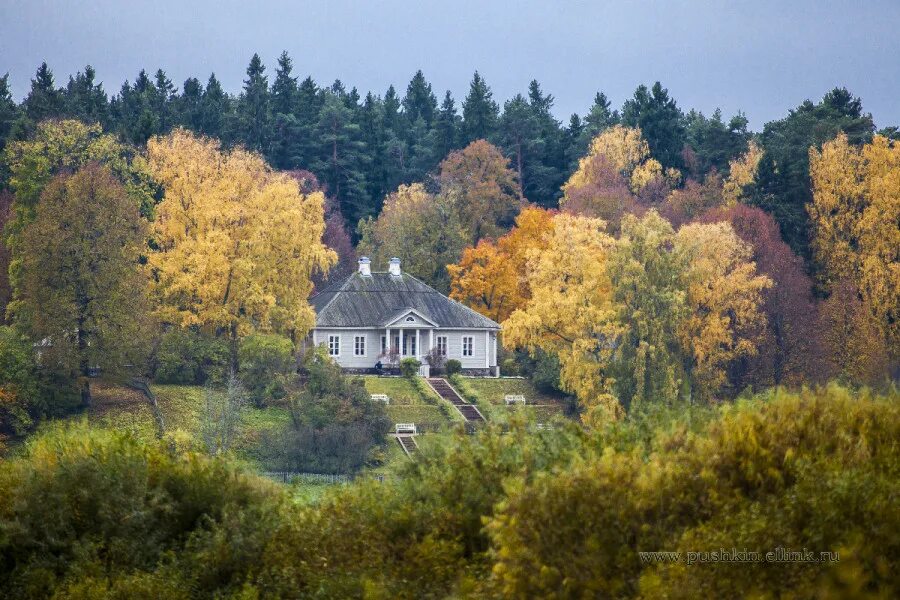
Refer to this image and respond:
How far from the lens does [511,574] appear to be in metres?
12.6

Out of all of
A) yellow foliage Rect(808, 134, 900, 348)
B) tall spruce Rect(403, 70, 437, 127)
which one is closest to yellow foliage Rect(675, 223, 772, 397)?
yellow foliage Rect(808, 134, 900, 348)

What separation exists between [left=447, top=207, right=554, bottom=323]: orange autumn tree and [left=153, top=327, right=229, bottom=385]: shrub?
17741 millimetres

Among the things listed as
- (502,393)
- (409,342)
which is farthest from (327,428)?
(409,342)

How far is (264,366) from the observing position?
166ft

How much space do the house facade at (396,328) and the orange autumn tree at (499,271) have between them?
2.07 metres

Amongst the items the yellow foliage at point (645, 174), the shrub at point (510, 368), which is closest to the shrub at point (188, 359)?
the shrub at point (510, 368)

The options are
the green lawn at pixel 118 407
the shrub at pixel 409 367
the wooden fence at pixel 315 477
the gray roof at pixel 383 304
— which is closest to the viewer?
the wooden fence at pixel 315 477

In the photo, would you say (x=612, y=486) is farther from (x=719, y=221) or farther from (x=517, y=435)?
(x=719, y=221)

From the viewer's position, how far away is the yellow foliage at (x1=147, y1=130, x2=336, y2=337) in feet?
172

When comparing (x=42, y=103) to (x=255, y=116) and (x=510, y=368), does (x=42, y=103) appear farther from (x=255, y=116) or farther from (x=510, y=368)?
(x=510, y=368)

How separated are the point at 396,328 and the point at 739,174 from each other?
25515 millimetres

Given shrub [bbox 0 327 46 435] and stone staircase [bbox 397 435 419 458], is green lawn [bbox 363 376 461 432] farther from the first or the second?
shrub [bbox 0 327 46 435]

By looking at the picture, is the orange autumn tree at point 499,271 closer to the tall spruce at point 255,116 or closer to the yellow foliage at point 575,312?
the yellow foliage at point 575,312

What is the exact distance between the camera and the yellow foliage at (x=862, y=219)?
55.9 meters
